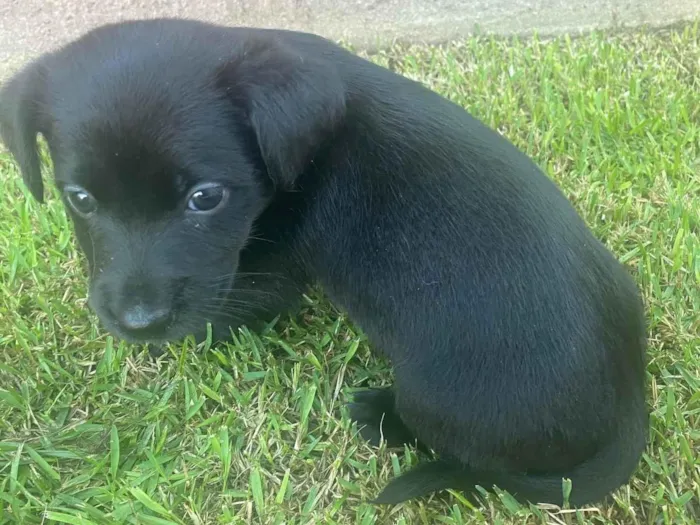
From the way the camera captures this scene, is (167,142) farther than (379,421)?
No

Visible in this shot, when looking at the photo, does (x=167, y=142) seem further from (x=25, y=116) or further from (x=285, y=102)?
(x=25, y=116)

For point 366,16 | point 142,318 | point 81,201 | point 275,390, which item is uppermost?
point 81,201

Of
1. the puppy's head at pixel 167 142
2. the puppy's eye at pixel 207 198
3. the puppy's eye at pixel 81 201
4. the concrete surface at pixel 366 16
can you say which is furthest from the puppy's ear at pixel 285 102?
the concrete surface at pixel 366 16

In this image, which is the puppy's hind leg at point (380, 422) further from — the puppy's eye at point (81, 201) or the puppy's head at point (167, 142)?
the puppy's eye at point (81, 201)

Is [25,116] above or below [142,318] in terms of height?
above

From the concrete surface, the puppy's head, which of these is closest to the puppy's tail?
the puppy's head

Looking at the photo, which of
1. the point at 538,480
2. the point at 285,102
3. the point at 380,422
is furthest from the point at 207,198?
the point at 538,480

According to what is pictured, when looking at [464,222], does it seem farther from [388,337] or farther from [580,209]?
[580,209]

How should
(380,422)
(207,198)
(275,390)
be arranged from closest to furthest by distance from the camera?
(207,198) < (380,422) < (275,390)
